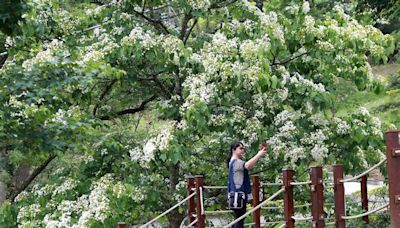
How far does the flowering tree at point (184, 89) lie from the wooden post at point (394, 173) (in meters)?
3.10

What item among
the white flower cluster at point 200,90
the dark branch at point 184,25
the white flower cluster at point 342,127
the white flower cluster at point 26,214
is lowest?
the white flower cluster at point 26,214

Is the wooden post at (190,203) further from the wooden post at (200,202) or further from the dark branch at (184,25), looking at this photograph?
the dark branch at (184,25)

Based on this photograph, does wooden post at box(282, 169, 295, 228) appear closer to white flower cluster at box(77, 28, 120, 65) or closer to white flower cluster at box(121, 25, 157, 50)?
white flower cluster at box(121, 25, 157, 50)

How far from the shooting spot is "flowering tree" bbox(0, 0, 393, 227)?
26.8ft

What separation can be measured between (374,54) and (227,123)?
2.20m

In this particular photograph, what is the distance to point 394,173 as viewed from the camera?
16.2 feet

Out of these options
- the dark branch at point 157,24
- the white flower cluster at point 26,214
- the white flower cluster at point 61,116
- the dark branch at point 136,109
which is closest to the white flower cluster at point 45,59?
the white flower cluster at point 61,116

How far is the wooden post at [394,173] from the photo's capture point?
4.91 m

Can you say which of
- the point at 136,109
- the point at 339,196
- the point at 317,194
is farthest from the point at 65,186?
the point at 339,196

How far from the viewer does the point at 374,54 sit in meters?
8.82

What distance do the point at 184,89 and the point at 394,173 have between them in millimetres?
4560

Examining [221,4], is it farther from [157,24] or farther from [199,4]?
[157,24]

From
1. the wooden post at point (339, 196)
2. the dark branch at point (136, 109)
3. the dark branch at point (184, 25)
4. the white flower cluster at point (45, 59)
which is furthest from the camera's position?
the dark branch at point (136, 109)

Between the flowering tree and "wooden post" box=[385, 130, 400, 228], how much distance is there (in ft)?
10.2
